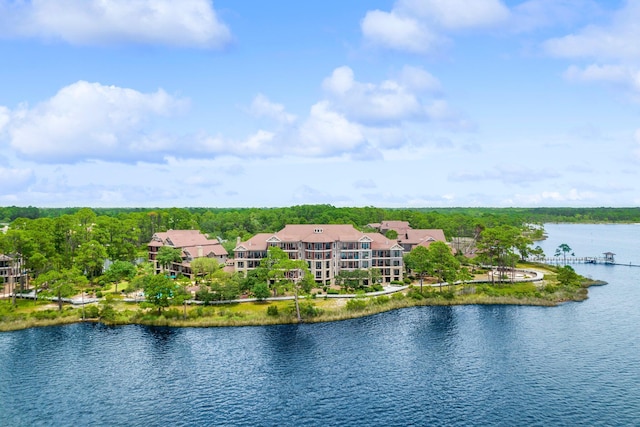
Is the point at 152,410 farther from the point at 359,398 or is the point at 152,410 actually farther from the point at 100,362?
the point at 359,398

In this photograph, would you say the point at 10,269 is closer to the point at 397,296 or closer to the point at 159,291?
the point at 159,291

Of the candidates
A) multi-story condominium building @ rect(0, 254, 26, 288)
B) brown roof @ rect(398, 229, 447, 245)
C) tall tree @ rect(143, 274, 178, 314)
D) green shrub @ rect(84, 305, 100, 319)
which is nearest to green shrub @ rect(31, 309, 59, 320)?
green shrub @ rect(84, 305, 100, 319)

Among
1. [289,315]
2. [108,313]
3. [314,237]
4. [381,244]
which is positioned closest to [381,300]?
[289,315]

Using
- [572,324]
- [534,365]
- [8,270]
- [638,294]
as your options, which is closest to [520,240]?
[638,294]

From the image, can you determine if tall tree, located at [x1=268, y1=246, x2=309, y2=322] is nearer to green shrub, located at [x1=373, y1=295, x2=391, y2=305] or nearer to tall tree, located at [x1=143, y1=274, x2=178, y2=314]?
green shrub, located at [x1=373, y1=295, x2=391, y2=305]

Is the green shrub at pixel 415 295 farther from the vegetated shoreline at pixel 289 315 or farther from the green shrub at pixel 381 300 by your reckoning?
the green shrub at pixel 381 300
